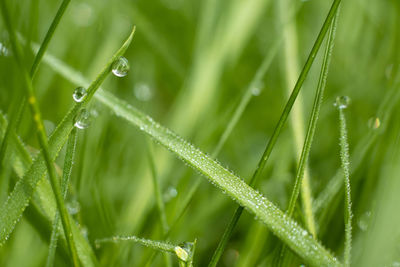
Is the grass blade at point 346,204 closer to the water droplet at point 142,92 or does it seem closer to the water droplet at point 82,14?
the water droplet at point 142,92

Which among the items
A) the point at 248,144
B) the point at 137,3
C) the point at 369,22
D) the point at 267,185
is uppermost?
the point at 369,22

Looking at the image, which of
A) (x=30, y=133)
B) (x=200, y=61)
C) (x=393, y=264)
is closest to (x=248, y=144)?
(x=200, y=61)

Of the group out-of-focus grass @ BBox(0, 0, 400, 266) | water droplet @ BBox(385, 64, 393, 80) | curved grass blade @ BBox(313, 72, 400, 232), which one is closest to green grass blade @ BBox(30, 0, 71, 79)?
out-of-focus grass @ BBox(0, 0, 400, 266)

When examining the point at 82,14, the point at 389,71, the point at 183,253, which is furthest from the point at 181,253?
the point at 82,14

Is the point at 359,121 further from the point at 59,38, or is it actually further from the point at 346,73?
the point at 59,38

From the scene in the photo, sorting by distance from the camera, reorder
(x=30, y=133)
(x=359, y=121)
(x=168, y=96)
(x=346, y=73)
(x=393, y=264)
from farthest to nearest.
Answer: (x=168, y=96) < (x=346, y=73) < (x=359, y=121) < (x=30, y=133) < (x=393, y=264)

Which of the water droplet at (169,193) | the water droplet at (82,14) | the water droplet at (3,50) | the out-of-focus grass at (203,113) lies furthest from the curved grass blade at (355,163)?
the water droplet at (82,14)
